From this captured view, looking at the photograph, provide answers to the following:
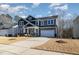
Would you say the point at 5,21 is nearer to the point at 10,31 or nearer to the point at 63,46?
the point at 10,31

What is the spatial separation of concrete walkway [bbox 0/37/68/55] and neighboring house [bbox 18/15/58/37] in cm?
8

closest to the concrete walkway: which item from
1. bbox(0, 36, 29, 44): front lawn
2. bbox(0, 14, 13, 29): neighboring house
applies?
bbox(0, 36, 29, 44): front lawn

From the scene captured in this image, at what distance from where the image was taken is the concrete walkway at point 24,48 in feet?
10.4

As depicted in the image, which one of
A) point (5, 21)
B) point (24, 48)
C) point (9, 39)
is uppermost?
point (5, 21)

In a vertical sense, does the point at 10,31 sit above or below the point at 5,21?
below

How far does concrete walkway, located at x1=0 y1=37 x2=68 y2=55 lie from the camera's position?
10.4 ft

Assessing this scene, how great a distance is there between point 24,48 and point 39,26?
0.35 m

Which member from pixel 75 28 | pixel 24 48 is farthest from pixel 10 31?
pixel 75 28

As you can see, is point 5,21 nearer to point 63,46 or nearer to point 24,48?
point 24,48

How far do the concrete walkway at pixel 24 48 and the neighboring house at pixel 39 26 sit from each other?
8 cm

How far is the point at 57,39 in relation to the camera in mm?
3219

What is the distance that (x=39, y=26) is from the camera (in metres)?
3.24
